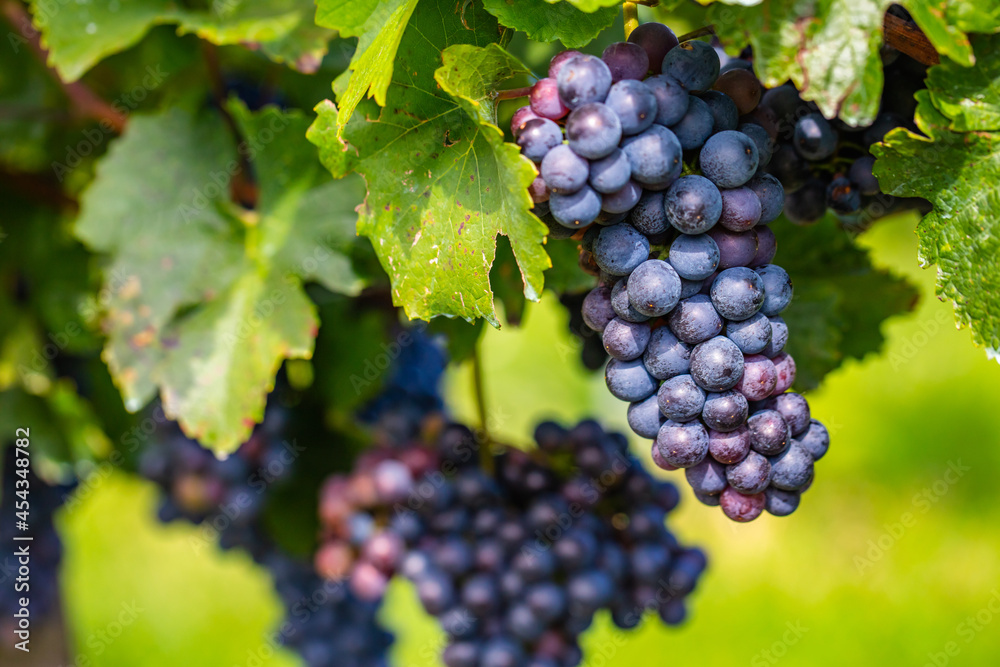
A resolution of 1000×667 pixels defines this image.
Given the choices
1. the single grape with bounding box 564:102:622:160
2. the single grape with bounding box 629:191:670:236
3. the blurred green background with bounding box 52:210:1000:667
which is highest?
the single grape with bounding box 564:102:622:160

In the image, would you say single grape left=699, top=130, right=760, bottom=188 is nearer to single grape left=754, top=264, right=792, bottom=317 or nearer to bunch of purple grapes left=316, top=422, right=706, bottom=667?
single grape left=754, top=264, right=792, bottom=317

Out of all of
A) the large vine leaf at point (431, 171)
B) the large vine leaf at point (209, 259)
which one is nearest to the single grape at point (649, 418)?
the large vine leaf at point (431, 171)

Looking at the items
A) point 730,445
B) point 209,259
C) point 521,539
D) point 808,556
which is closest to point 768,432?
point 730,445

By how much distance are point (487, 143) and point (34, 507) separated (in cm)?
118

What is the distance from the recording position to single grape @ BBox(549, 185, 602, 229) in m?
0.46

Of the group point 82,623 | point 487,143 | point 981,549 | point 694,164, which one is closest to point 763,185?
point 694,164

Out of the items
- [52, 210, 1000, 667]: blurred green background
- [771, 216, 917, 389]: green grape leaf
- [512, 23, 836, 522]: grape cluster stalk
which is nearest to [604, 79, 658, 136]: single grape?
[512, 23, 836, 522]: grape cluster stalk

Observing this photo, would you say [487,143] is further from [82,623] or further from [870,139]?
[82,623]

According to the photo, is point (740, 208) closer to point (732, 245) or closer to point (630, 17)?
point (732, 245)

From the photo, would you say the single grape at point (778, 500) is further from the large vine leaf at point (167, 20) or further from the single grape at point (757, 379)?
the large vine leaf at point (167, 20)

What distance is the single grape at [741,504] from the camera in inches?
20.0

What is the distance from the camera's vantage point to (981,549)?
2164 millimetres

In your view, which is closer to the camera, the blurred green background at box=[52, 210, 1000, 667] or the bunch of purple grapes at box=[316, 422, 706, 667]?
the bunch of purple grapes at box=[316, 422, 706, 667]

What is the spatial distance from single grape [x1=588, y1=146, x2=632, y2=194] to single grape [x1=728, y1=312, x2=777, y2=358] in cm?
12
